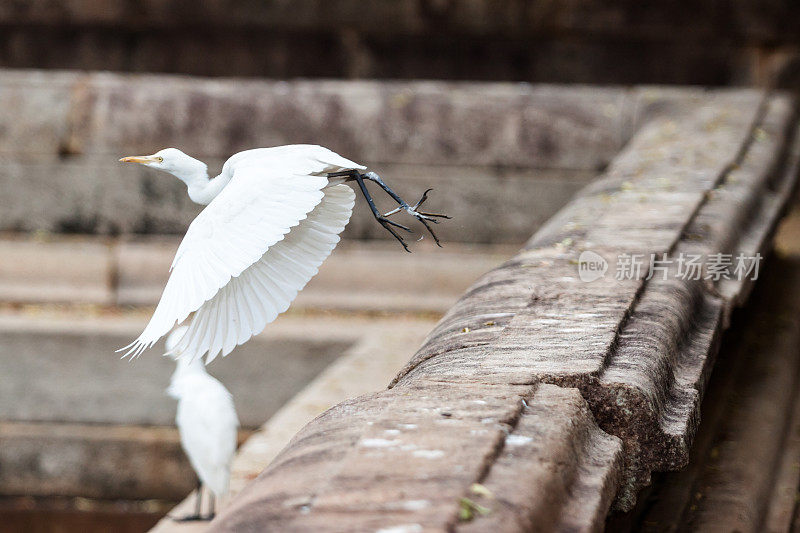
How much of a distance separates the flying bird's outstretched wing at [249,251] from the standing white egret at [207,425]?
146 cm

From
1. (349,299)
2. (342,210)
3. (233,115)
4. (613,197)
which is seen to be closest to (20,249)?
(233,115)

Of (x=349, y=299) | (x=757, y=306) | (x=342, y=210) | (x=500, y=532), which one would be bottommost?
(x=349, y=299)

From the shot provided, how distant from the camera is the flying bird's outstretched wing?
150 centimetres

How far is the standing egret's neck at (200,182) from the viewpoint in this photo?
1.62 meters

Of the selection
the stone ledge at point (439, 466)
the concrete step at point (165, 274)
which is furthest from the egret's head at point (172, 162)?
the concrete step at point (165, 274)

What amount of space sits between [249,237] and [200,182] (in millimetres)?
195

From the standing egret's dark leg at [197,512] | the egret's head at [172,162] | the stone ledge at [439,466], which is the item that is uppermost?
the egret's head at [172,162]

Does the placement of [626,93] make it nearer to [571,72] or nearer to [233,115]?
[571,72]

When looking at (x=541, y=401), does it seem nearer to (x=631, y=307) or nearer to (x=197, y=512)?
(x=631, y=307)

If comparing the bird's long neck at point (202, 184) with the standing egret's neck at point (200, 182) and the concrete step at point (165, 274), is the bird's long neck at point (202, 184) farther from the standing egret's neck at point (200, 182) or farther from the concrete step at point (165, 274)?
the concrete step at point (165, 274)

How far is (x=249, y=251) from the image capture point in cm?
151

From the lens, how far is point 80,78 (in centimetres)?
509

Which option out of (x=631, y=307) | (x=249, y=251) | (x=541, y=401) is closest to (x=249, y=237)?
(x=249, y=251)

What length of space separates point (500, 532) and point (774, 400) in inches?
92.0
